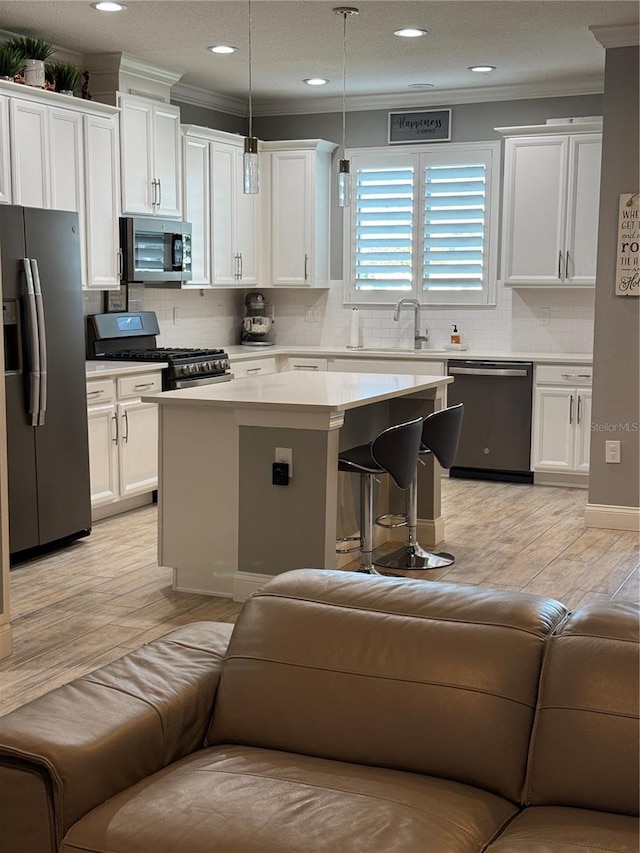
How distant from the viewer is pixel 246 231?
315 inches

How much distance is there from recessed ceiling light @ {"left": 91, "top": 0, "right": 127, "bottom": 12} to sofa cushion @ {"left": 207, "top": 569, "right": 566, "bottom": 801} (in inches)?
162

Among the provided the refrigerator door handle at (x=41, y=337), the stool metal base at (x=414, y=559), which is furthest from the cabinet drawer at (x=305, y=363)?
the refrigerator door handle at (x=41, y=337)

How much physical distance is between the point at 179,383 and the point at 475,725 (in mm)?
4853

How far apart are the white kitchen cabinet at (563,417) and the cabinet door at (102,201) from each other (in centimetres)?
303

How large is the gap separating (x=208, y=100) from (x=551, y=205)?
2777 millimetres

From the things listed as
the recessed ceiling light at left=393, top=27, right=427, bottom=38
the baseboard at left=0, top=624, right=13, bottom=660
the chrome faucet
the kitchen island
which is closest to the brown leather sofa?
the baseboard at left=0, top=624, right=13, bottom=660

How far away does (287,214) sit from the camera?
815 centimetres

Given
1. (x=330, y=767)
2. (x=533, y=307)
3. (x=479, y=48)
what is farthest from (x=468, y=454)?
(x=330, y=767)

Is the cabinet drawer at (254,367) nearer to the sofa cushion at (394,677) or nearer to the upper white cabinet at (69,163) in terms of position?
the upper white cabinet at (69,163)

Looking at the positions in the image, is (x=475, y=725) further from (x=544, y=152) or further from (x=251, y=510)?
(x=544, y=152)

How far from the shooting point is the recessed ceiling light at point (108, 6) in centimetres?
529

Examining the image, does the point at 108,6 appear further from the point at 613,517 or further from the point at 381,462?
the point at 613,517

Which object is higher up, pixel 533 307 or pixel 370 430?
pixel 533 307

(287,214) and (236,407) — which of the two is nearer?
(236,407)
